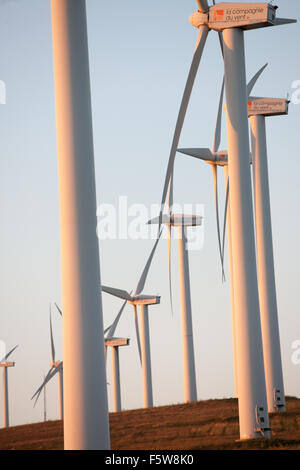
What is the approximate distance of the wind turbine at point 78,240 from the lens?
742 inches

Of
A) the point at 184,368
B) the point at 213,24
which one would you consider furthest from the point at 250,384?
the point at 184,368

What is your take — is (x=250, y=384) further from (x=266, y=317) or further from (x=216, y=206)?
(x=266, y=317)

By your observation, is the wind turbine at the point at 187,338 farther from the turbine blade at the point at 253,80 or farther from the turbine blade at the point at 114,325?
the turbine blade at the point at 253,80

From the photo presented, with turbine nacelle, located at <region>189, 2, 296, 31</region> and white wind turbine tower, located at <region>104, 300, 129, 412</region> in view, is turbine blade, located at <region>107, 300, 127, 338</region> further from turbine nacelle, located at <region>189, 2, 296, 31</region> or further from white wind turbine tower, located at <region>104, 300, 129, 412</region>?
turbine nacelle, located at <region>189, 2, 296, 31</region>

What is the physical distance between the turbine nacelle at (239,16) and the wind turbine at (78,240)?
14.5m

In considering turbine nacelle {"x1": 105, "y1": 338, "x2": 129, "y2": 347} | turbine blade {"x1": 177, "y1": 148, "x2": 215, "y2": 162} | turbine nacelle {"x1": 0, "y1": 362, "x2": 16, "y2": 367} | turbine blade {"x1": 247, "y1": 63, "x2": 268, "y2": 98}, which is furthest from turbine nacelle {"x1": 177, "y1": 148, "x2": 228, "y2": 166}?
turbine nacelle {"x1": 0, "y1": 362, "x2": 16, "y2": 367}

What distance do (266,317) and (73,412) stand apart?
27087mm

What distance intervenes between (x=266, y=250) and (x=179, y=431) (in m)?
11.7

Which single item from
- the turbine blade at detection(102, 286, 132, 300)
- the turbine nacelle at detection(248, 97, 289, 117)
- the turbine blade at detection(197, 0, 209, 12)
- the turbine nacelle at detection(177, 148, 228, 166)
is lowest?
the turbine blade at detection(102, 286, 132, 300)

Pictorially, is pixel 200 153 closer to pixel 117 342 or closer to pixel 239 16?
pixel 239 16

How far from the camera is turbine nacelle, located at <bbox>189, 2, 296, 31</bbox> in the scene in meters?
33.3

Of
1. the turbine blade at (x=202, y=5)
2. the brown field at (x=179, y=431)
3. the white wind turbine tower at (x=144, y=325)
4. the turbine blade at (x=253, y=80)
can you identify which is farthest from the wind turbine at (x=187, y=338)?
the turbine blade at (x=202, y=5)

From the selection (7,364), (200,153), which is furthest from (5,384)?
(200,153)

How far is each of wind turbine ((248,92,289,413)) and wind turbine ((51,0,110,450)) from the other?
25.8 metres
